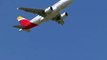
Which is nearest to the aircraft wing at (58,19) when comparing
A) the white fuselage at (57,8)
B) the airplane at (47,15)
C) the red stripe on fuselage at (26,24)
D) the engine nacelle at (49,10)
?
the airplane at (47,15)

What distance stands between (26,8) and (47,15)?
498 cm

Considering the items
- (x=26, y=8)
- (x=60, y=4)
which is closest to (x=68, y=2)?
(x=60, y=4)

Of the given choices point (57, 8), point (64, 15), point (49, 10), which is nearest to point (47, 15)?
point (49, 10)

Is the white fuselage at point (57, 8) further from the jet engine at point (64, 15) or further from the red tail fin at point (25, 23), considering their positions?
the jet engine at point (64, 15)

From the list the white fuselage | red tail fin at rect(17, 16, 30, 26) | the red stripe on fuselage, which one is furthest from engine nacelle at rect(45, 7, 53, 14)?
red tail fin at rect(17, 16, 30, 26)

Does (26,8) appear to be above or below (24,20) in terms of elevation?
below

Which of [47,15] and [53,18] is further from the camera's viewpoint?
[53,18]

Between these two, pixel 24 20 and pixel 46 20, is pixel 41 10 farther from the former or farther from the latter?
pixel 24 20

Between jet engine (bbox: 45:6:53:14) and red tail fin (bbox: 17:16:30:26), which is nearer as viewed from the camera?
jet engine (bbox: 45:6:53:14)

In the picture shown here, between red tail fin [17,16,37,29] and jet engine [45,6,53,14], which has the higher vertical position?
red tail fin [17,16,37,29]

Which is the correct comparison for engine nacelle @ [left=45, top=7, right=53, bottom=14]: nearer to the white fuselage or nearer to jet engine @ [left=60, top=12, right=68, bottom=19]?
the white fuselage

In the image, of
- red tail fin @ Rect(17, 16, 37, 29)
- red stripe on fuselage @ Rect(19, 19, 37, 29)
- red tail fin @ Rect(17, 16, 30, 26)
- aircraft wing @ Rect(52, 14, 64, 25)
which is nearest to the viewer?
red stripe on fuselage @ Rect(19, 19, 37, 29)

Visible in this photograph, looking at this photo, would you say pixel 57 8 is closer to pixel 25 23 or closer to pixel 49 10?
pixel 49 10

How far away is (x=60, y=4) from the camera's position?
107688mm
